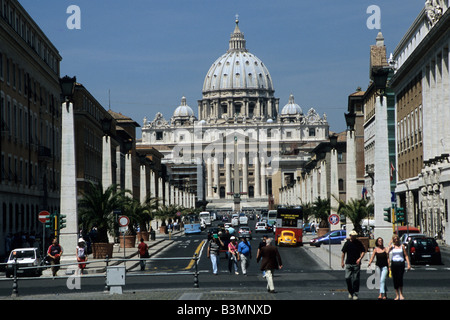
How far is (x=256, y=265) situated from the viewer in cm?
4166

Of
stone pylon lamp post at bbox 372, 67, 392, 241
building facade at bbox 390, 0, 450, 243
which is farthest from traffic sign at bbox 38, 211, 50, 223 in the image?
building facade at bbox 390, 0, 450, 243

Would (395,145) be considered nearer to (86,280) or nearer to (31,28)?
A: (31,28)

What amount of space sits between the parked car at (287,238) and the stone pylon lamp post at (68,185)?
27.9 m

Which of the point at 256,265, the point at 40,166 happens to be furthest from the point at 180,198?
the point at 256,265

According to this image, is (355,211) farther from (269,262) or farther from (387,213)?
(269,262)

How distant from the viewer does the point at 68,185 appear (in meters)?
35.8

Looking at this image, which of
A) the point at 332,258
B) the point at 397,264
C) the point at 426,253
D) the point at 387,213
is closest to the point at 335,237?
the point at 332,258

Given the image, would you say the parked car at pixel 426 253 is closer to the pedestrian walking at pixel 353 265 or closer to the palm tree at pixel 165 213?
the pedestrian walking at pixel 353 265

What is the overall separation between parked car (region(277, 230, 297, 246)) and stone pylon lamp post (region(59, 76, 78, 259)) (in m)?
27.9

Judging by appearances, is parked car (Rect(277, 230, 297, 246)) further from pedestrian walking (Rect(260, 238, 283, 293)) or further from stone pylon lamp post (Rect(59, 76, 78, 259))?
pedestrian walking (Rect(260, 238, 283, 293))

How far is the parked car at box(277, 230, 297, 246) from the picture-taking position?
2463 inches

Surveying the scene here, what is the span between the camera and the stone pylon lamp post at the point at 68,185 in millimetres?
35812

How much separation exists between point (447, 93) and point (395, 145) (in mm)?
24392

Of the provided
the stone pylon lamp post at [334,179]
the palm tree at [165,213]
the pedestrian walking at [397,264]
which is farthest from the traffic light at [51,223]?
the palm tree at [165,213]
